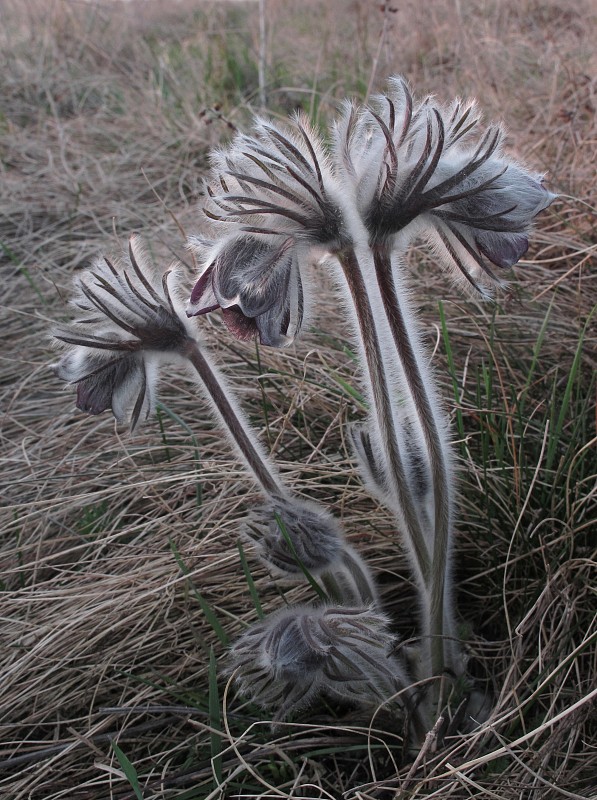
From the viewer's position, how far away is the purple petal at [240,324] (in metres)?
1.15

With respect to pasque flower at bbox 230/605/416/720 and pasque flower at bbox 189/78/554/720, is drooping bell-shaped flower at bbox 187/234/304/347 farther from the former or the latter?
pasque flower at bbox 230/605/416/720

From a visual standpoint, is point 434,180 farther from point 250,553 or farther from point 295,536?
point 250,553

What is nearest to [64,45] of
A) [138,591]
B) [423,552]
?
[138,591]

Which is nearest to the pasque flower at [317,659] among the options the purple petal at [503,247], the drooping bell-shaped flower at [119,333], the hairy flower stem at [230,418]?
the hairy flower stem at [230,418]

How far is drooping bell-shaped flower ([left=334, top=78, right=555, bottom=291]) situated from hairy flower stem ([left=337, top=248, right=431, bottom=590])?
6 centimetres

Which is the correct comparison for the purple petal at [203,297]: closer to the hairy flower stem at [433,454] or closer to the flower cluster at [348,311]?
the flower cluster at [348,311]

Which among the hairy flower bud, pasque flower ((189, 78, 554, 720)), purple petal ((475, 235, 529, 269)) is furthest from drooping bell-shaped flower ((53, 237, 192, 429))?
purple petal ((475, 235, 529, 269))

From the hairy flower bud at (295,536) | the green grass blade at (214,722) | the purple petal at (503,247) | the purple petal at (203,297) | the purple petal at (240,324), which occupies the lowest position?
the green grass blade at (214,722)

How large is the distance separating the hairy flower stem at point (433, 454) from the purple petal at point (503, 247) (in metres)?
0.15

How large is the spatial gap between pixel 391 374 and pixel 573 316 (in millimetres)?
1138

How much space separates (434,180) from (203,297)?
1.22ft

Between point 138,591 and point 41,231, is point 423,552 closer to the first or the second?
point 138,591

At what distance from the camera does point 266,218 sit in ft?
3.64

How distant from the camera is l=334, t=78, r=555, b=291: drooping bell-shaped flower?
1086 mm
